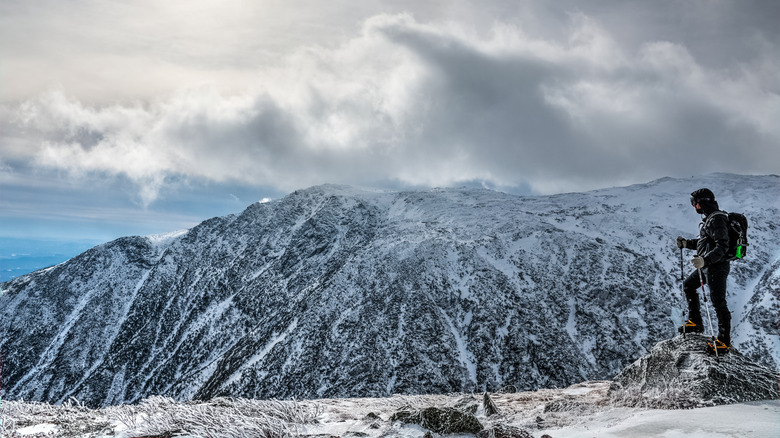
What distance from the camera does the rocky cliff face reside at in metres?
44.4

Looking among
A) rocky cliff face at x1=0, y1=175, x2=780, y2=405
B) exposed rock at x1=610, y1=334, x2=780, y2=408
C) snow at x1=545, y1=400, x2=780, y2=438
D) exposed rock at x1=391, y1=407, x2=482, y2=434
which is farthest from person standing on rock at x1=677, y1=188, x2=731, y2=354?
rocky cliff face at x1=0, y1=175, x2=780, y2=405

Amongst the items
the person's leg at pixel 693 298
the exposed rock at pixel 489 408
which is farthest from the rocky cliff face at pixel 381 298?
the exposed rock at pixel 489 408

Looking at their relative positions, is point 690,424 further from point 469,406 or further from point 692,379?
point 469,406

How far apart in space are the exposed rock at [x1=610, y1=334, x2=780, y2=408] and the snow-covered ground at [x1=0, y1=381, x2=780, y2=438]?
1.04 ft

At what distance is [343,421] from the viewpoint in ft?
24.3

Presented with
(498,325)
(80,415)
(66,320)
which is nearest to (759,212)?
(498,325)

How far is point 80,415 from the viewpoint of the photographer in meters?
8.34

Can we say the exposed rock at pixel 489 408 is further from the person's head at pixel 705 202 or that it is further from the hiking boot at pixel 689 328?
the person's head at pixel 705 202

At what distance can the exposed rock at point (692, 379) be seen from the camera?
631cm

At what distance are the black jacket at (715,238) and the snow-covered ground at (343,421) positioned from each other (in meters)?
2.59

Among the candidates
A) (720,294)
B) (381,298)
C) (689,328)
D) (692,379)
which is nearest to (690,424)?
(692,379)

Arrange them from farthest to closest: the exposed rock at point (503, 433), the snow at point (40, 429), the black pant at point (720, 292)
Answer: the black pant at point (720, 292), the snow at point (40, 429), the exposed rock at point (503, 433)

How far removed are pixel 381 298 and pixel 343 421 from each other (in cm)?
4747

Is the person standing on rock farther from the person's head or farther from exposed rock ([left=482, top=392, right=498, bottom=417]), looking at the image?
exposed rock ([left=482, top=392, right=498, bottom=417])
